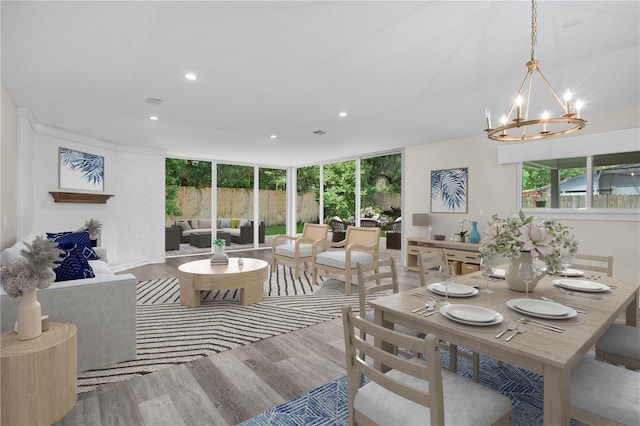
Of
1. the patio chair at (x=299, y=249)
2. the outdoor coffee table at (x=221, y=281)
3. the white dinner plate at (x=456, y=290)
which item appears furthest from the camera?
the patio chair at (x=299, y=249)

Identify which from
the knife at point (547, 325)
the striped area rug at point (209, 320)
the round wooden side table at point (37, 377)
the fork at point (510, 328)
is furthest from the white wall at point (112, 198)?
the knife at point (547, 325)

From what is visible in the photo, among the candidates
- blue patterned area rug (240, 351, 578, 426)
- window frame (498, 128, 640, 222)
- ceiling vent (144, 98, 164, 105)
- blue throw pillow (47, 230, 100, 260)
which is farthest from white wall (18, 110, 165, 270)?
window frame (498, 128, 640, 222)

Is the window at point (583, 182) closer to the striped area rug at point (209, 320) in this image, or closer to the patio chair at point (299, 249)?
the striped area rug at point (209, 320)

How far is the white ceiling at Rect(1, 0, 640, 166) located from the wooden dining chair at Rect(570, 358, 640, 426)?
2.12 metres

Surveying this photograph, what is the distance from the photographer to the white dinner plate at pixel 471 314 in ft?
4.69

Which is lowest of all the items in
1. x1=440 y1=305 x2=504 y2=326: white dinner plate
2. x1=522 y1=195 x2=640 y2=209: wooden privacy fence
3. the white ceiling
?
x1=440 y1=305 x2=504 y2=326: white dinner plate

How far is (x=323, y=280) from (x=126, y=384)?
10.8 feet

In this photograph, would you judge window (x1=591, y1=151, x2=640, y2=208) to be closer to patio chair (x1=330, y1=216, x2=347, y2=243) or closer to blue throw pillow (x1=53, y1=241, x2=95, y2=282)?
patio chair (x1=330, y1=216, x2=347, y2=243)

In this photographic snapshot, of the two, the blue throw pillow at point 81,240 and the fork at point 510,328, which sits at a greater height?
the blue throw pillow at point 81,240

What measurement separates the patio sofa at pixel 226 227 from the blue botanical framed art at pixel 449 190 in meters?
5.06

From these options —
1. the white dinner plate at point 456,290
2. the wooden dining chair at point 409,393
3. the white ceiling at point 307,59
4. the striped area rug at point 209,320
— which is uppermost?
the white ceiling at point 307,59

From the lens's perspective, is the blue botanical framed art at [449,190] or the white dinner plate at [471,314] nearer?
the white dinner plate at [471,314]

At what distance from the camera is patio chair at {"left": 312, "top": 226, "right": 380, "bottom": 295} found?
14.8ft

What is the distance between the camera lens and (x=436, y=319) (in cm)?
151
